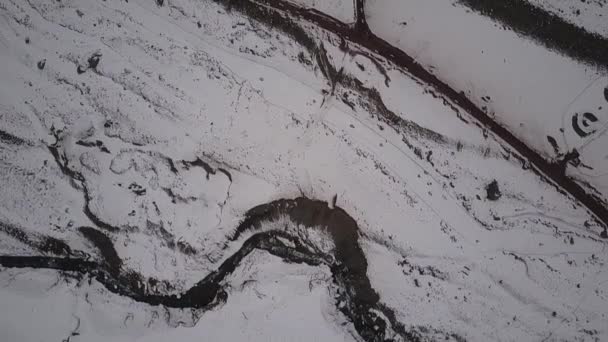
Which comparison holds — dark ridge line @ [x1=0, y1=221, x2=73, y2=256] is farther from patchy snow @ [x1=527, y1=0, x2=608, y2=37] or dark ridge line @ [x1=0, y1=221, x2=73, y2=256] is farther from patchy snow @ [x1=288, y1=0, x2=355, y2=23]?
patchy snow @ [x1=527, y1=0, x2=608, y2=37]

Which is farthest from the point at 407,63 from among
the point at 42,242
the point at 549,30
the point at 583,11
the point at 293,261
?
the point at 42,242

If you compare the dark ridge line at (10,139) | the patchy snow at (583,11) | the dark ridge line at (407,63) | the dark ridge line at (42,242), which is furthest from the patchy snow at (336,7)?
the dark ridge line at (42,242)

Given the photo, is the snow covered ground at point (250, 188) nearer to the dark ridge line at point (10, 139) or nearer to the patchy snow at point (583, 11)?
the dark ridge line at point (10, 139)

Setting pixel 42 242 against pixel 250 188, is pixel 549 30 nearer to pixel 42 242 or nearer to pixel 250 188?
pixel 250 188

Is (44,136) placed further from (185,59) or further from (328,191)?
(328,191)

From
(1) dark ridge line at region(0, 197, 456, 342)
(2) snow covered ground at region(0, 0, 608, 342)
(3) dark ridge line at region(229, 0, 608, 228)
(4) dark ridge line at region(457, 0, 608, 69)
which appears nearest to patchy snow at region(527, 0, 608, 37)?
(4) dark ridge line at region(457, 0, 608, 69)

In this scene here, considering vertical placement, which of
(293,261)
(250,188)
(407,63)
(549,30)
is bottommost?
(293,261)

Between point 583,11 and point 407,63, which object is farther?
point 407,63
